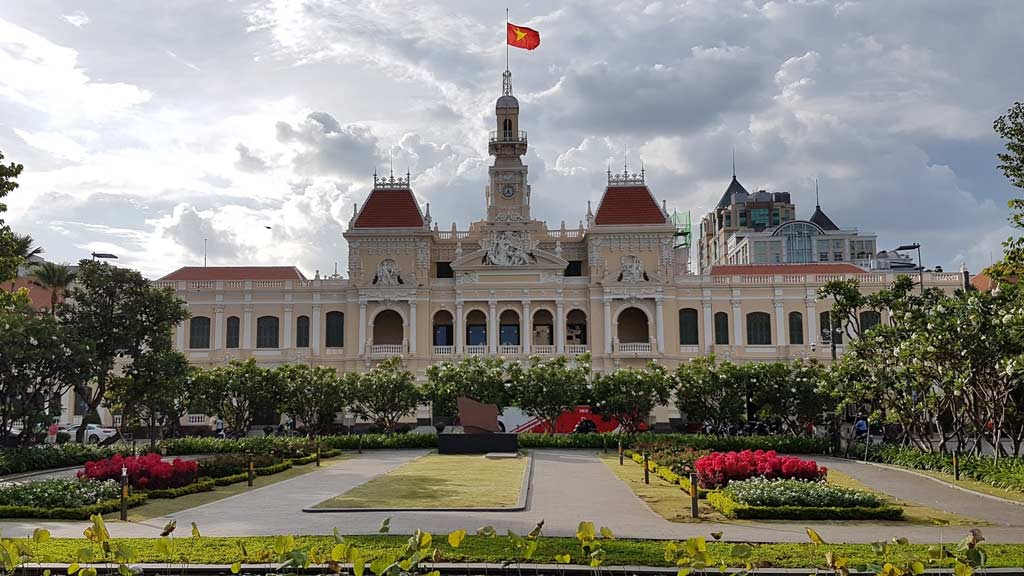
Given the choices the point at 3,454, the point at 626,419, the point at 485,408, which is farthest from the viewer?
the point at 626,419

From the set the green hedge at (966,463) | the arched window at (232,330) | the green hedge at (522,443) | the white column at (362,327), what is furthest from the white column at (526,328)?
the green hedge at (966,463)

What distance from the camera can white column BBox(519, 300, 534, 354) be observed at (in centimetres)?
5516

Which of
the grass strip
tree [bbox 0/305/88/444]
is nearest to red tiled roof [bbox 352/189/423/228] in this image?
tree [bbox 0/305/88/444]

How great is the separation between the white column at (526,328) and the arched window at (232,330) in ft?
62.1

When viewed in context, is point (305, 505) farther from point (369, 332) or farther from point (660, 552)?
point (369, 332)

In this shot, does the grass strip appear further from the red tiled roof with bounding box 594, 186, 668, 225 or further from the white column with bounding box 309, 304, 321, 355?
the red tiled roof with bounding box 594, 186, 668, 225

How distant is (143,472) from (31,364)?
11571 mm

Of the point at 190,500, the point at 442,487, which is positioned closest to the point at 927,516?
the point at 442,487

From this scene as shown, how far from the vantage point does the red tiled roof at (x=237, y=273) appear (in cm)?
6131

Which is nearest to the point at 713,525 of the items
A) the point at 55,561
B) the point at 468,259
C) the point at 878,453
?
the point at 55,561

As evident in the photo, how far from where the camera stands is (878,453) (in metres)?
29.5

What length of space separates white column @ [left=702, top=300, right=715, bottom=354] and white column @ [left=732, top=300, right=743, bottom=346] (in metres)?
1.34

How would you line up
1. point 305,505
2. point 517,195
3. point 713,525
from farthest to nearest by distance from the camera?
point 517,195 → point 305,505 → point 713,525

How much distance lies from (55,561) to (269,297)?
156ft
